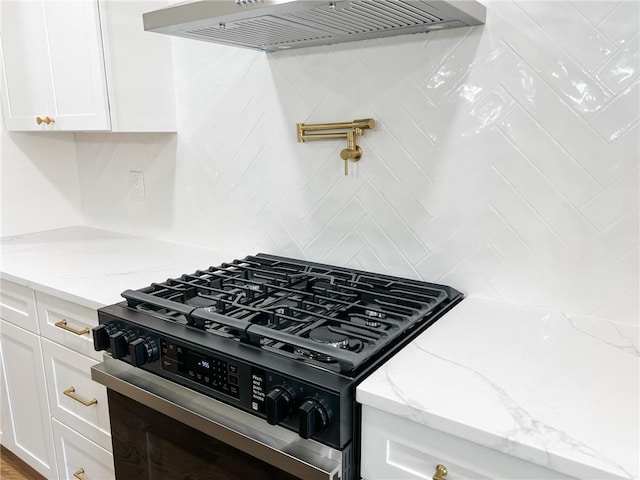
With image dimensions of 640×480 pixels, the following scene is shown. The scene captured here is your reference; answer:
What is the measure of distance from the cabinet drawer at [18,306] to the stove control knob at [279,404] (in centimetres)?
114

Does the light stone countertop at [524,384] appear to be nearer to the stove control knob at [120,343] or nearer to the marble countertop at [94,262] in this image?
the marble countertop at [94,262]

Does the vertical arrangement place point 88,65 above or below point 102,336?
above

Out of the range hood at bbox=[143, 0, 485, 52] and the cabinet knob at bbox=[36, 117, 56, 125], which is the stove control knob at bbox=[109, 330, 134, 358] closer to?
the range hood at bbox=[143, 0, 485, 52]

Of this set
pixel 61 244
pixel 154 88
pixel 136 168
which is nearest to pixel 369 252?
pixel 154 88

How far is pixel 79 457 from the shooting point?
5.42 feet

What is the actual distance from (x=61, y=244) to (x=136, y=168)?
0.46 metres

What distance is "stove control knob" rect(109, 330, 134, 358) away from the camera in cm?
117

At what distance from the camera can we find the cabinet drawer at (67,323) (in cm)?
145

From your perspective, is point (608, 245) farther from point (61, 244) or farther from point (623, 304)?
point (61, 244)

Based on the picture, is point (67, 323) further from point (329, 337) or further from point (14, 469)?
point (14, 469)

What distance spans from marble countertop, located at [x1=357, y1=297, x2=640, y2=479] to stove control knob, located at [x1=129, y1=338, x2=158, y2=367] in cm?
53

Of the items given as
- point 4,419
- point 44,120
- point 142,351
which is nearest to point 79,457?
point 4,419

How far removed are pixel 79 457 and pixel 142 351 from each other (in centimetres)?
82

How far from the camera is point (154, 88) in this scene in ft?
6.18
